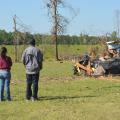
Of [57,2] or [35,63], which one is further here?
[57,2]

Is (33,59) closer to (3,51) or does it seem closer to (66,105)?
(3,51)

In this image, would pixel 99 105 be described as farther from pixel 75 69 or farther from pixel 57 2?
pixel 57 2

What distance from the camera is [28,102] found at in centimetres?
1609

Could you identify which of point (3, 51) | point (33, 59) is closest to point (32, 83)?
point (33, 59)

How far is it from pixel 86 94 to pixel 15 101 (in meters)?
3.20

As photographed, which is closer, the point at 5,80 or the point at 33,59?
the point at 33,59

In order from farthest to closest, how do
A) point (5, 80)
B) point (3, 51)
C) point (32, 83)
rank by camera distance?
point (5, 80)
point (32, 83)
point (3, 51)

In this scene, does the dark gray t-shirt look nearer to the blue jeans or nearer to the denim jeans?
the denim jeans

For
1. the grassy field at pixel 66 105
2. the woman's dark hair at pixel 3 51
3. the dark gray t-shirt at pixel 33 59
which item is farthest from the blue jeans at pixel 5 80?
the dark gray t-shirt at pixel 33 59

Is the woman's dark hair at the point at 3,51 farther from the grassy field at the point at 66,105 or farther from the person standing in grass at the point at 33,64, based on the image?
the grassy field at the point at 66,105

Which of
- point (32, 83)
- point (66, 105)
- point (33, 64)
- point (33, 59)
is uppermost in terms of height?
point (33, 59)

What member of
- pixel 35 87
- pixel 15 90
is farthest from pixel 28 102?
pixel 15 90

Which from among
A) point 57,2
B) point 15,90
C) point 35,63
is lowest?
point 15,90

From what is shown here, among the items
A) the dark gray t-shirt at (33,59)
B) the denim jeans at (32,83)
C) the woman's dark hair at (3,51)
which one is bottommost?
the denim jeans at (32,83)
